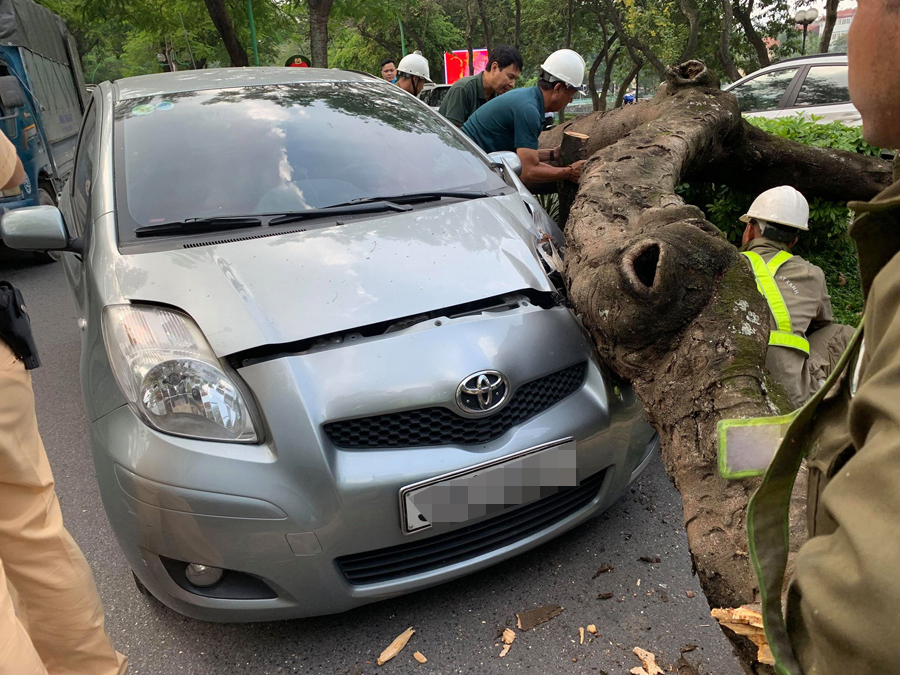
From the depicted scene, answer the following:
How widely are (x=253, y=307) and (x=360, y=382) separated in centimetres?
46

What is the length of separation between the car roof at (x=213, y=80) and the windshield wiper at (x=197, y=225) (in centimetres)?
115

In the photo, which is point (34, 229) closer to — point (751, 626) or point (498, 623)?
point (498, 623)

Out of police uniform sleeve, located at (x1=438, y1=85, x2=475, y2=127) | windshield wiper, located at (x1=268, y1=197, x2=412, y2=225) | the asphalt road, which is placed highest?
windshield wiper, located at (x1=268, y1=197, x2=412, y2=225)

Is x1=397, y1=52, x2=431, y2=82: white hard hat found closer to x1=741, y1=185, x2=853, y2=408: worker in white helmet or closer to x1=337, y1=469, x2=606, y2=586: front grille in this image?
x1=741, y1=185, x2=853, y2=408: worker in white helmet

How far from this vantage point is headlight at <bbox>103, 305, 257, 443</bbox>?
198cm

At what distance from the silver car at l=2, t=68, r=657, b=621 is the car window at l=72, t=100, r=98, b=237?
13cm

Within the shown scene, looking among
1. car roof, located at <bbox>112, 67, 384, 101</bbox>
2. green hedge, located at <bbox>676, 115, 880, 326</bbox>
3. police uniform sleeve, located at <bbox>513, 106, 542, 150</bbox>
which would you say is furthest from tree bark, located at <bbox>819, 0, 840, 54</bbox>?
car roof, located at <bbox>112, 67, 384, 101</bbox>

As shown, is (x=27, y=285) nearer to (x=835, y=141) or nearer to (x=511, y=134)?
(x=511, y=134)

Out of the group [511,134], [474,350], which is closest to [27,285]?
[511,134]

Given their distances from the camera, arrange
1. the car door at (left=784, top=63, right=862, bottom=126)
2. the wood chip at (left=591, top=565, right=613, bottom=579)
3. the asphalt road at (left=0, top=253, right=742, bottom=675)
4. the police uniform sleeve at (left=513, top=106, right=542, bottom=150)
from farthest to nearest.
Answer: the car door at (left=784, top=63, right=862, bottom=126) < the police uniform sleeve at (left=513, top=106, right=542, bottom=150) < the wood chip at (left=591, top=565, right=613, bottom=579) < the asphalt road at (left=0, top=253, right=742, bottom=675)

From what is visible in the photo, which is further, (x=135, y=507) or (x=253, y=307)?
(x=253, y=307)

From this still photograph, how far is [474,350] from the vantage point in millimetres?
2148

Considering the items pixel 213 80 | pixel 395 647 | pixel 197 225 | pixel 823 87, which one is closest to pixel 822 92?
pixel 823 87

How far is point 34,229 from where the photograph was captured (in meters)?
2.53
